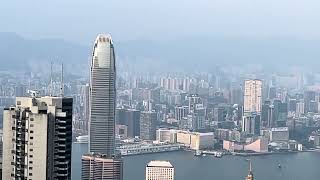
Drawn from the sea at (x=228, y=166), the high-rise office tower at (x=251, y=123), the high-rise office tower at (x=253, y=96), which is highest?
the high-rise office tower at (x=253, y=96)

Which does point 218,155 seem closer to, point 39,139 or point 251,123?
point 251,123

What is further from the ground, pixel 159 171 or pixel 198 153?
pixel 159 171

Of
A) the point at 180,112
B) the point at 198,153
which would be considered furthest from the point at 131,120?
the point at 198,153

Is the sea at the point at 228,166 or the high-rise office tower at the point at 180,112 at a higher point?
the high-rise office tower at the point at 180,112

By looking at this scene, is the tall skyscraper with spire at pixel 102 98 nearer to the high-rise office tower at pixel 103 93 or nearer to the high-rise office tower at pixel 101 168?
the high-rise office tower at pixel 103 93

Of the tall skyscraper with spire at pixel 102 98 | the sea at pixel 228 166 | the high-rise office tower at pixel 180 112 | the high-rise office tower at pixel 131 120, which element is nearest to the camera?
the sea at pixel 228 166

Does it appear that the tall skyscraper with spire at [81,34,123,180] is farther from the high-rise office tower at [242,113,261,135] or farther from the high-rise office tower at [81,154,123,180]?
the high-rise office tower at [242,113,261,135]

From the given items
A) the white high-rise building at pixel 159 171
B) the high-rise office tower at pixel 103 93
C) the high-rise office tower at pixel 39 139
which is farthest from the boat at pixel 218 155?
the high-rise office tower at pixel 39 139
